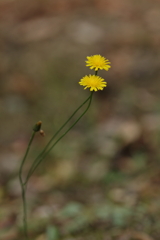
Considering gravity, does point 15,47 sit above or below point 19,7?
below

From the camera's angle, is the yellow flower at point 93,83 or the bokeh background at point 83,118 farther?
the bokeh background at point 83,118

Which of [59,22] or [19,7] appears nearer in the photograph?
[59,22]

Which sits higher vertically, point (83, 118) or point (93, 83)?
point (83, 118)

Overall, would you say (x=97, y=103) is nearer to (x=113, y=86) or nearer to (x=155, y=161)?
(x=113, y=86)

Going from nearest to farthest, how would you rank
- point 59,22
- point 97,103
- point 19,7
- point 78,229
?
1. point 78,229
2. point 97,103
3. point 59,22
4. point 19,7

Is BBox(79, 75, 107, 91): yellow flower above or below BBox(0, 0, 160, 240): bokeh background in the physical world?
below

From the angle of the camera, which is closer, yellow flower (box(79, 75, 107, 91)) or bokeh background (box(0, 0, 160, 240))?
yellow flower (box(79, 75, 107, 91))

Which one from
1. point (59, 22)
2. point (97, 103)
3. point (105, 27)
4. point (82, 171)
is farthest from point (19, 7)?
point (82, 171)

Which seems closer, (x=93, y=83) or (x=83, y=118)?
(x=93, y=83)
